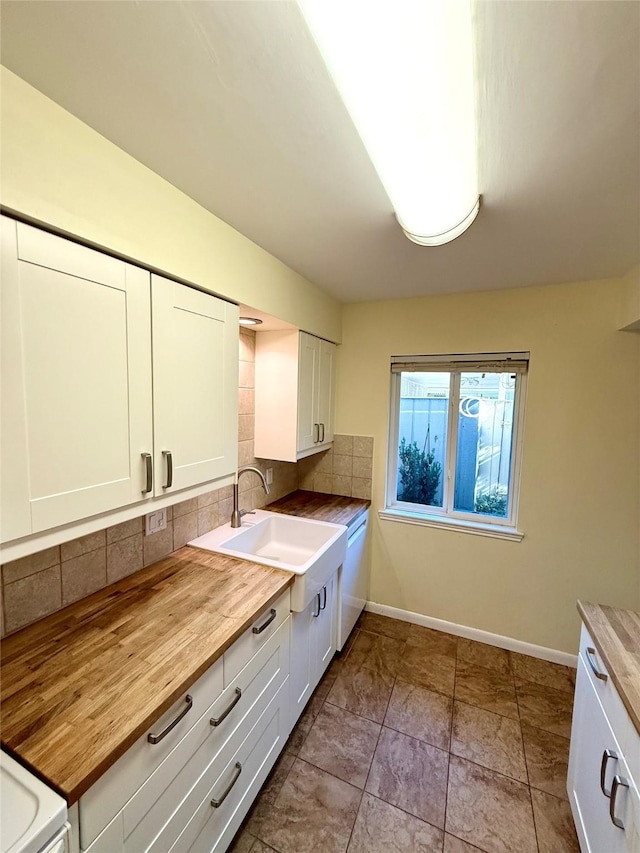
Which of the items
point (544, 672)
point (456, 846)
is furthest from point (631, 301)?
point (456, 846)

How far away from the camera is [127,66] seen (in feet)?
2.45

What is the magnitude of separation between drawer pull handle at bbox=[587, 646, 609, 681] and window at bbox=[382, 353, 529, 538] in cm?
101

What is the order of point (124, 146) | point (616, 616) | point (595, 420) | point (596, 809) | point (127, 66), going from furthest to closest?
point (595, 420) < point (616, 616) < point (596, 809) < point (124, 146) < point (127, 66)

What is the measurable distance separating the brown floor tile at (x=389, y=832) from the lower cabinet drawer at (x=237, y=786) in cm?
40

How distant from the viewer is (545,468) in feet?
7.04

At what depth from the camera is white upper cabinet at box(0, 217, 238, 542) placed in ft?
2.64

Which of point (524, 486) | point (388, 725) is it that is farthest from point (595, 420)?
point (388, 725)

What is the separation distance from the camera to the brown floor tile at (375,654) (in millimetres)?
2109

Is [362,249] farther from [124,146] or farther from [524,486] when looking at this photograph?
[524,486]

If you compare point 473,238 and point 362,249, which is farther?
point 362,249

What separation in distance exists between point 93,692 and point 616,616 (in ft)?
5.75

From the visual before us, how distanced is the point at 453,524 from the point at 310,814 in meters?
1.66

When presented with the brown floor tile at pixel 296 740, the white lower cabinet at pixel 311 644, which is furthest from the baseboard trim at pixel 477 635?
the brown floor tile at pixel 296 740

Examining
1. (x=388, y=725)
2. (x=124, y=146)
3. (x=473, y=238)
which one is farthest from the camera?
(x=388, y=725)
